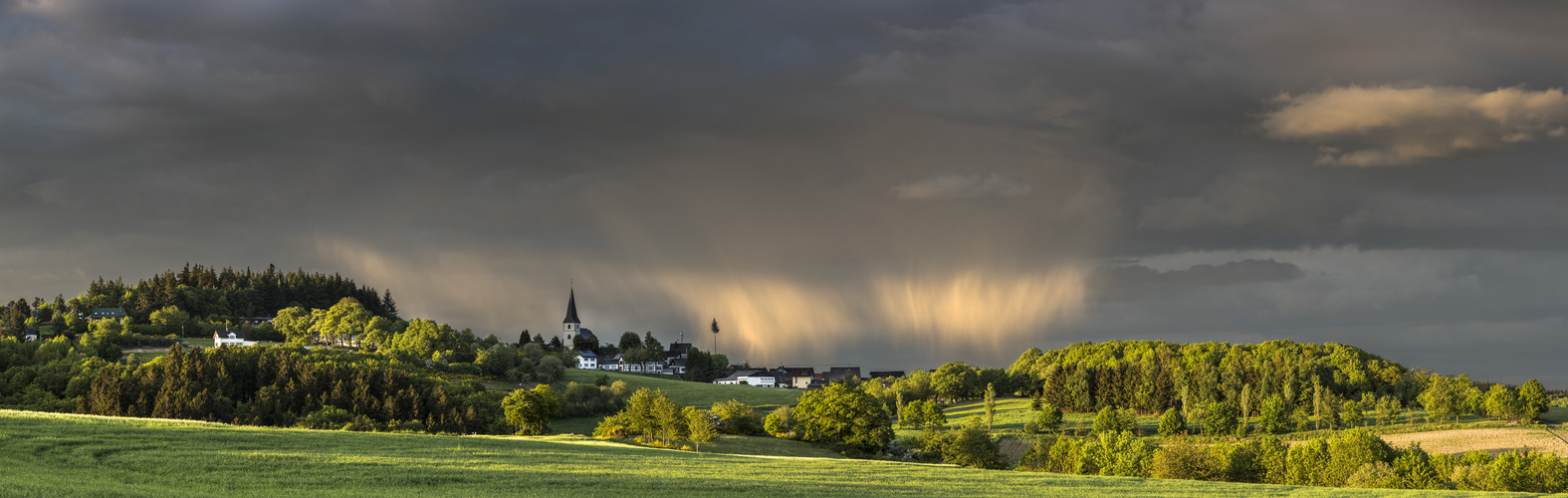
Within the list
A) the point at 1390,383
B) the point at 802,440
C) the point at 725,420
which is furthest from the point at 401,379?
the point at 1390,383

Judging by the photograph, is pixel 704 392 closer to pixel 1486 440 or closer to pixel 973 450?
pixel 973 450

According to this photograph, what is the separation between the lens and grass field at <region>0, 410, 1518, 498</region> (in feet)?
95.7

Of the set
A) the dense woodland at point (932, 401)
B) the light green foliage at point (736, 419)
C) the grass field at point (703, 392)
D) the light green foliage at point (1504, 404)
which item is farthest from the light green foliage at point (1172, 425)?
the grass field at point (703, 392)

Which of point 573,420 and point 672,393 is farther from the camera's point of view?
point 672,393

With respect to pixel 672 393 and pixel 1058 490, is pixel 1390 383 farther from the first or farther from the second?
pixel 1058 490

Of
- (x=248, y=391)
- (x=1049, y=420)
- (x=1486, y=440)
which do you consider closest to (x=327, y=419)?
(x=248, y=391)

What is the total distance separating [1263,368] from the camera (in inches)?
5276

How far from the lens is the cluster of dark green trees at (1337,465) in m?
58.5

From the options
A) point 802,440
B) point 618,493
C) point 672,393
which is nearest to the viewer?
point 618,493

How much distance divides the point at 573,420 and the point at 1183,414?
80.3 metres

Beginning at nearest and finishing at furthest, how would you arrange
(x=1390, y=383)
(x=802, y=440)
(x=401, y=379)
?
(x=802, y=440)
(x=401, y=379)
(x=1390, y=383)

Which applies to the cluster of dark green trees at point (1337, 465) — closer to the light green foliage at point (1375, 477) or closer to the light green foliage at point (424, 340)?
the light green foliage at point (1375, 477)

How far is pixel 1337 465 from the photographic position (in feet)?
212

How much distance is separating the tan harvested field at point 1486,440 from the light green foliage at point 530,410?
8409cm
